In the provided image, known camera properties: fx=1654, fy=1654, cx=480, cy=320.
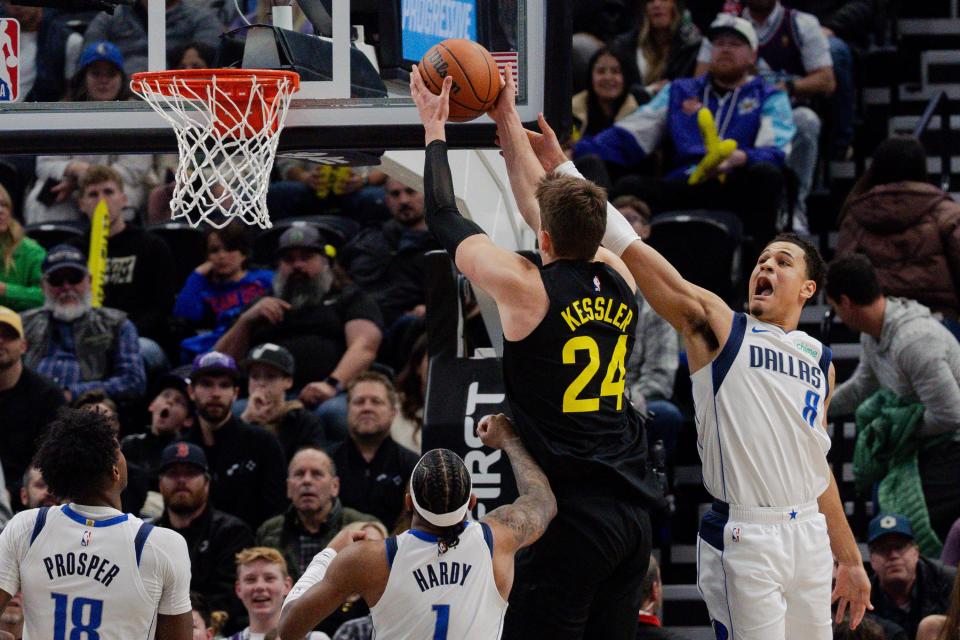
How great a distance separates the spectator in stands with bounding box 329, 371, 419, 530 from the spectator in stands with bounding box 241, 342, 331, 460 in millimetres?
538

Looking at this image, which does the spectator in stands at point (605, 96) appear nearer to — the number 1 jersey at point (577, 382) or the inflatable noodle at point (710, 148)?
the inflatable noodle at point (710, 148)

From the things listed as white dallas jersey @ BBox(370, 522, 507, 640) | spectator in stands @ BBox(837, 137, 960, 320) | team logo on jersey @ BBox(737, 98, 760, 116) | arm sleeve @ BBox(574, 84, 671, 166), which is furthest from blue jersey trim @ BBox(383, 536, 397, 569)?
arm sleeve @ BBox(574, 84, 671, 166)

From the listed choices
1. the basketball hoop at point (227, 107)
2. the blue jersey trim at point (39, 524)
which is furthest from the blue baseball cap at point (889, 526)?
the blue jersey trim at point (39, 524)

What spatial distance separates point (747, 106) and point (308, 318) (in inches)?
135

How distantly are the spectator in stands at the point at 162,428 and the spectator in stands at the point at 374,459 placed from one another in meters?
1.13

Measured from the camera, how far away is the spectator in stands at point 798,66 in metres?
12.1

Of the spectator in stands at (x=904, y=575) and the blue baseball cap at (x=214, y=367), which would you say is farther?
the blue baseball cap at (x=214, y=367)

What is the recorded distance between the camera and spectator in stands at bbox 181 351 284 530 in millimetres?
9898

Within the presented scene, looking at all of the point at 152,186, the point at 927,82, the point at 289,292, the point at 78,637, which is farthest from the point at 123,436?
the point at 927,82

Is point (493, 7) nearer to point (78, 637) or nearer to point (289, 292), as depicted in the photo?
point (78, 637)

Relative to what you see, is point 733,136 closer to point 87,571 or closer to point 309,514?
point 309,514

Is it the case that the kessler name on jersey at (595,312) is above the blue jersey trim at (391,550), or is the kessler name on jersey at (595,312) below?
above

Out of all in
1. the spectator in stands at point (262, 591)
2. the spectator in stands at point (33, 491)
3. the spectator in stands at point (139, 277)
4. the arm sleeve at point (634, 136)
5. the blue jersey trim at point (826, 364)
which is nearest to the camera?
the blue jersey trim at point (826, 364)

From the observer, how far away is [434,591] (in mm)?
5648
